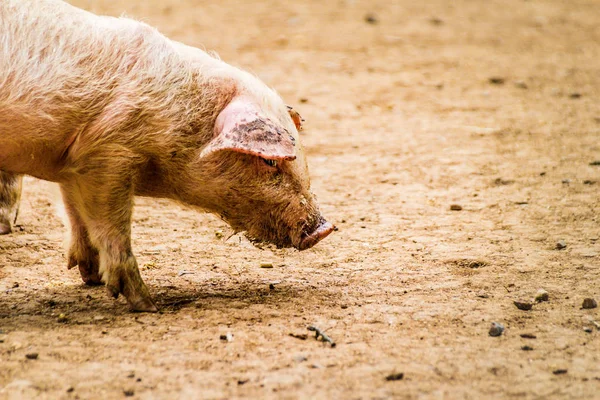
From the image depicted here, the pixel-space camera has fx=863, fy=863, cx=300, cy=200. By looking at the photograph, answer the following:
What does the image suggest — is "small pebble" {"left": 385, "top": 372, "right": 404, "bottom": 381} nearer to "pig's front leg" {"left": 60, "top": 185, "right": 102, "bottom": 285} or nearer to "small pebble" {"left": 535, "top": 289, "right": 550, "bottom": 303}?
"small pebble" {"left": 535, "top": 289, "right": 550, "bottom": 303}

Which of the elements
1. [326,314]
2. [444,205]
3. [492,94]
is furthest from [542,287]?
[492,94]

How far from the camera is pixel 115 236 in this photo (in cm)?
454

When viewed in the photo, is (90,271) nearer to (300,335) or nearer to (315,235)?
(315,235)

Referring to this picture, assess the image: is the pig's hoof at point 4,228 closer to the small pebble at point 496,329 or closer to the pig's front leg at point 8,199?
the pig's front leg at point 8,199

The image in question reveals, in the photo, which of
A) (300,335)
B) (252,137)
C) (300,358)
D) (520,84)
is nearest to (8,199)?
(252,137)

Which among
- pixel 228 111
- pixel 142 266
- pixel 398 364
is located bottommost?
pixel 142 266

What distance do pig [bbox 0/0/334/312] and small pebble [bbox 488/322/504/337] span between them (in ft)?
3.49

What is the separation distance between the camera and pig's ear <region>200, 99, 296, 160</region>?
4.31m

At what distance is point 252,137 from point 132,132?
63 cm

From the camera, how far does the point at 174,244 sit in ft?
18.5

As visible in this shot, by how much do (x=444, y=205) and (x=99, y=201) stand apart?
8.98 ft

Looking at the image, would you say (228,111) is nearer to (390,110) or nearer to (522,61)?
(390,110)

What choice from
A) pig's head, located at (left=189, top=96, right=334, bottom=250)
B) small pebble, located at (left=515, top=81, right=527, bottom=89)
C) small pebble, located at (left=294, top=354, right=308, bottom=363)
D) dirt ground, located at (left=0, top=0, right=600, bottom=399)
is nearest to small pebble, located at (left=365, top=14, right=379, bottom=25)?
dirt ground, located at (left=0, top=0, right=600, bottom=399)

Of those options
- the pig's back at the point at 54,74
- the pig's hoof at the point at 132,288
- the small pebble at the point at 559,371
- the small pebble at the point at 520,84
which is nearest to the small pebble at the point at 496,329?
the small pebble at the point at 559,371
